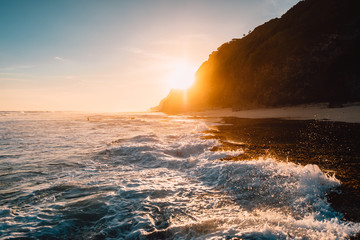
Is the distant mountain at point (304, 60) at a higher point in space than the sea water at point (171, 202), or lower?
higher

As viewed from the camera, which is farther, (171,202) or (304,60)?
Result: (304,60)

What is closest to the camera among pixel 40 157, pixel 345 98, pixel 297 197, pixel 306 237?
pixel 306 237

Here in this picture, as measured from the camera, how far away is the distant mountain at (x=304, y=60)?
29000 mm

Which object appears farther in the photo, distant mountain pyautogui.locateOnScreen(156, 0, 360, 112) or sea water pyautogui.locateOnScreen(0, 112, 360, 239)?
distant mountain pyautogui.locateOnScreen(156, 0, 360, 112)

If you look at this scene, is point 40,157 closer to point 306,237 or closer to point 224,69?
point 306,237

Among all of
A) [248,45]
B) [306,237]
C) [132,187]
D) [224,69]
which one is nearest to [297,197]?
[306,237]

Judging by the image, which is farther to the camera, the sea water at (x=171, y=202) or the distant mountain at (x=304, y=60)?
the distant mountain at (x=304, y=60)

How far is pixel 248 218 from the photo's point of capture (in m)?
4.38

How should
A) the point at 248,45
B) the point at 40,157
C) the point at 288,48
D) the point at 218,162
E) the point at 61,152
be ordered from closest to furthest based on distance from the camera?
the point at 218,162 → the point at 40,157 → the point at 61,152 → the point at 288,48 → the point at 248,45

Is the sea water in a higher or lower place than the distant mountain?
lower

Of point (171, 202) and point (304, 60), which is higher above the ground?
point (304, 60)

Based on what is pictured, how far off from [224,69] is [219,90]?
6499mm

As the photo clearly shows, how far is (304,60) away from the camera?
32312 millimetres

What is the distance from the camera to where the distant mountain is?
2900 centimetres
